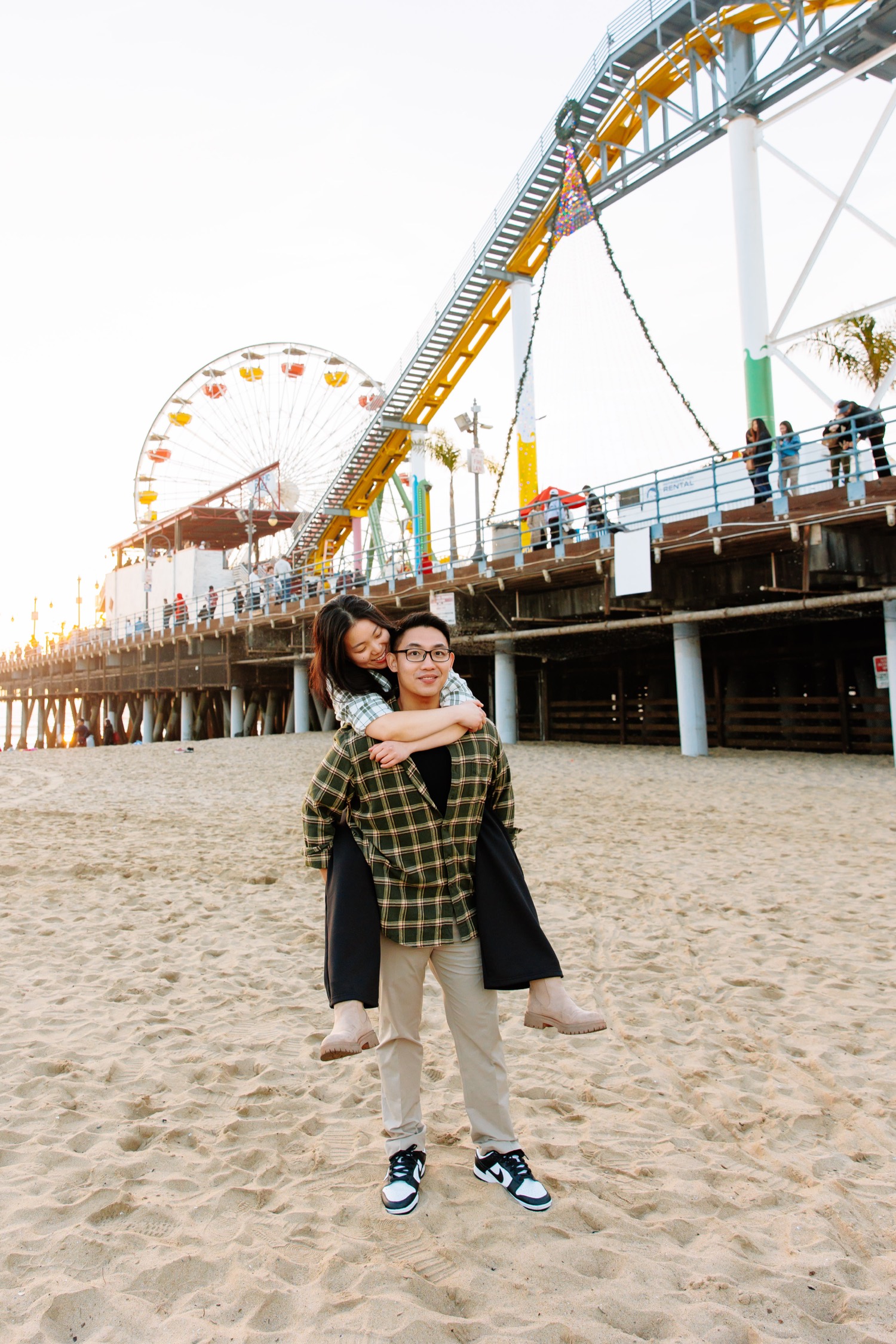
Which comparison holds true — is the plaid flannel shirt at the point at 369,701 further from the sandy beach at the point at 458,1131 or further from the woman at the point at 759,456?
the woman at the point at 759,456

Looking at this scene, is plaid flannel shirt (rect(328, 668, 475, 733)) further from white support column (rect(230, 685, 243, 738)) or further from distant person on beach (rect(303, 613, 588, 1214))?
white support column (rect(230, 685, 243, 738))

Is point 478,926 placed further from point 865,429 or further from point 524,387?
point 524,387

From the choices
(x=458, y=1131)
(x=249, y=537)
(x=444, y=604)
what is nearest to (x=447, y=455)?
(x=249, y=537)

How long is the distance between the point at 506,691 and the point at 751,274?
11499 millimetres

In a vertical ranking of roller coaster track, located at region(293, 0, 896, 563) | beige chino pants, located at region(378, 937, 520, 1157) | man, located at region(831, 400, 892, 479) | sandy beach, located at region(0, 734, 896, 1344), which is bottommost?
sandy beach, located at region(0, 734, 896, 1344)

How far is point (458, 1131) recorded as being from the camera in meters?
3.34

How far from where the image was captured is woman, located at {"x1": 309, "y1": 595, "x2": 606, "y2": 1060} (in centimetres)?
249

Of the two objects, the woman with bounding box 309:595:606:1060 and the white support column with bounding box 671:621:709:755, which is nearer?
the woman with bounding box 309:595:606:1060

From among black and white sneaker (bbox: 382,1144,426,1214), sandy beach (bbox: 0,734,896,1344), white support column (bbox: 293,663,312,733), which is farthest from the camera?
white support column (bbox: 293,663,312,733)

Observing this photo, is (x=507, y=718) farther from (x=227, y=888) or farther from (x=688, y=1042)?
(x=688, y=1042)

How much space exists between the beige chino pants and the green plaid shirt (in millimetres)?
100

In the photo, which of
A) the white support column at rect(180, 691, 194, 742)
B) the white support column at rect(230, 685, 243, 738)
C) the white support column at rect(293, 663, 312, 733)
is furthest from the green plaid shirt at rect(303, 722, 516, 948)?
the white support column at rect(180, 691, 194, 742)

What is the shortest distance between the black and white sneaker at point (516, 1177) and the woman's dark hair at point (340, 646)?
169cm

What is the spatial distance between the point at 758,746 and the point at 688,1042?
15.2 meters
